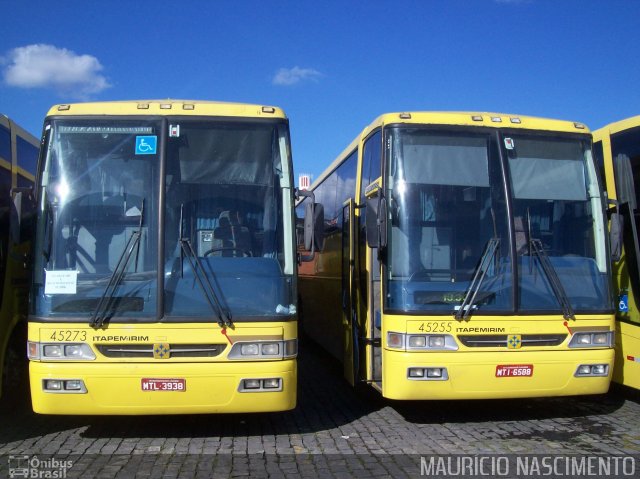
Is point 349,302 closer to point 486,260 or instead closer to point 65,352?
point 486,260

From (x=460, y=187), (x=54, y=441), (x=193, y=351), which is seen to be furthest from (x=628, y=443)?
(x=54, y=441)

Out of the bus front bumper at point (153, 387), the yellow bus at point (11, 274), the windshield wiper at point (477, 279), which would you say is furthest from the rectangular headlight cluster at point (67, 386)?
the windshield wiper at point (477, 279)

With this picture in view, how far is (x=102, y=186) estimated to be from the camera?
6512 mm

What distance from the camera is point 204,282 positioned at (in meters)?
6.31

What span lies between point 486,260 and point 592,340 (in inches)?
54.9

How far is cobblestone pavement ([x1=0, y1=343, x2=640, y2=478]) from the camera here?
19.2ft

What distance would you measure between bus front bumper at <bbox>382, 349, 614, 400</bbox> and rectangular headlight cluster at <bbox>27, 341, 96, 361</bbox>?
9.63 feet

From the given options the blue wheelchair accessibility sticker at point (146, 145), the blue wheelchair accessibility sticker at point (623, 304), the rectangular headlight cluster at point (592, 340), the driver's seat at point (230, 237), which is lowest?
the rectangular headlight cluster at point (592, 340)

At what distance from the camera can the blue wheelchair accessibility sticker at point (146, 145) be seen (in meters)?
6.62

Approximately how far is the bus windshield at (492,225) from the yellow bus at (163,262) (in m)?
1.30

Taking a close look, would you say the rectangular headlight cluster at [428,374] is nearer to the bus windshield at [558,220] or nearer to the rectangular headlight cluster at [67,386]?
the bus windshield at [558,220]

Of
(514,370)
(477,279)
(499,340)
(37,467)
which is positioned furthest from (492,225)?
(37,467)

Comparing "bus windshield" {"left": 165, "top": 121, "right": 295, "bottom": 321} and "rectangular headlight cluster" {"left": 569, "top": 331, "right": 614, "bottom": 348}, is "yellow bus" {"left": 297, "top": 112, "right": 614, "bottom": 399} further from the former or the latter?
"bus windshield" {"left": 165, "top": 121, "right": 295, "bottom": 321}

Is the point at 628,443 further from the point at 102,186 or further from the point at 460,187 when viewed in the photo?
the point at 102,186
